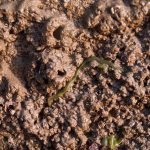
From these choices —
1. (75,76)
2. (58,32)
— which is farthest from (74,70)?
(58,32)

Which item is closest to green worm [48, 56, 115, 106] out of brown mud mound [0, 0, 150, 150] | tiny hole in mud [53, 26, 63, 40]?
brown mud mound [0, 0, 150, 150]

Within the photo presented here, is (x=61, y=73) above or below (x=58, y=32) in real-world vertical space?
below

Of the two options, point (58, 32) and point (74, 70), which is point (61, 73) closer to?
point (74, 70)

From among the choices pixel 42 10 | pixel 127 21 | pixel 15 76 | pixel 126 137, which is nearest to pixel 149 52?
pixel 127 21

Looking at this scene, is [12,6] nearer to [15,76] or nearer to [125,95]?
[15,76]

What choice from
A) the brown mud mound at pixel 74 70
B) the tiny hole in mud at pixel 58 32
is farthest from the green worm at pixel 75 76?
the tiny hole in mud at pixel 58 32

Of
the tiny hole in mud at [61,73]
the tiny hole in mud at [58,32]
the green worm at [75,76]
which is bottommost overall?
the green worm at [75,76]

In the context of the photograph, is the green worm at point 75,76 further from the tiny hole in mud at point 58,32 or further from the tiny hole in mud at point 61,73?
the tiny hole in mud at point 58,32

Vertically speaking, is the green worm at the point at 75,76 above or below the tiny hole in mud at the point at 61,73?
below
